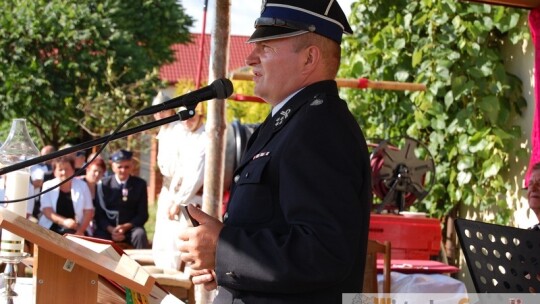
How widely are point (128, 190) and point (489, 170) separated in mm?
3402

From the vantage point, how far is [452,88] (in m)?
6.77

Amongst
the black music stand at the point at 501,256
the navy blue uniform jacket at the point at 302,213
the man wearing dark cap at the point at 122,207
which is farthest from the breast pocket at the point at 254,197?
the man wearing dark cap at the point at 122,207

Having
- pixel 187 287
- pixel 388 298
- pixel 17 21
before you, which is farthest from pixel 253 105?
pixel 388 298

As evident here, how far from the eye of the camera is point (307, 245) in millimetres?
1918

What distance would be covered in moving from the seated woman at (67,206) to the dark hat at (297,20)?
5.76m

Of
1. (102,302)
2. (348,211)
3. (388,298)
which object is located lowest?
(388,298)

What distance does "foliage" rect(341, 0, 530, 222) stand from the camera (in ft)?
21.4

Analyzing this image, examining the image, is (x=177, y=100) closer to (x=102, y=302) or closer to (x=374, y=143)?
(x=102, y=302)

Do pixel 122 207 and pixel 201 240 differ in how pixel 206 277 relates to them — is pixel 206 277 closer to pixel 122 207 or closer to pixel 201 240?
pixel 201 240

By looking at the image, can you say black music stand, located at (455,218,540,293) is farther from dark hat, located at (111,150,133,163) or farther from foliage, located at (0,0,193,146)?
foliage, located at (0,0,193,146)

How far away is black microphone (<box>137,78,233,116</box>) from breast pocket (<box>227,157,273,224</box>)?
0.90 ft

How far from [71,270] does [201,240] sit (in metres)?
0.44

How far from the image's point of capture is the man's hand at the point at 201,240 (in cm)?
204

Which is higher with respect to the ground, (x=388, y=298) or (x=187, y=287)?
(x=388, y=298)
